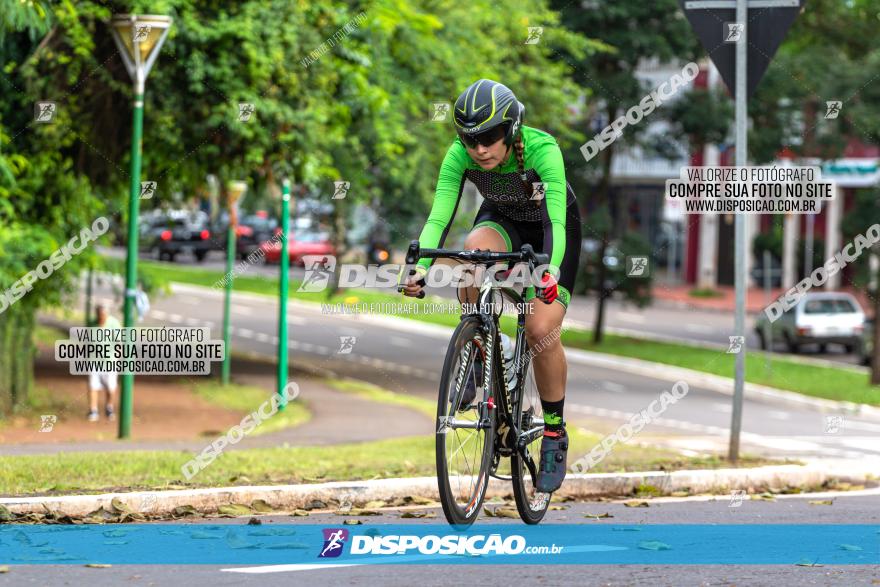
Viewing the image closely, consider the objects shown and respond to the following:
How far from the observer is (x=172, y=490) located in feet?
27.6

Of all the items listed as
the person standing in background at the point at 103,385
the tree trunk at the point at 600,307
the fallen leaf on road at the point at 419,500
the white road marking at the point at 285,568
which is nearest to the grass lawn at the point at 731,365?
the tree trunk at the point at 600,307

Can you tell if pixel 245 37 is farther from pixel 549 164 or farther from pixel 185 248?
pixel 185 248

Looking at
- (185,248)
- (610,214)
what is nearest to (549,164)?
(610,214)

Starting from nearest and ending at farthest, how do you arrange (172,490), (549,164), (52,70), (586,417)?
(549,164), (172,490), (52,70), (586,417)

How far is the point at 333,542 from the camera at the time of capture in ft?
22.9

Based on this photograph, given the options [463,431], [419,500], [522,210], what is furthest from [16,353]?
[463,431]

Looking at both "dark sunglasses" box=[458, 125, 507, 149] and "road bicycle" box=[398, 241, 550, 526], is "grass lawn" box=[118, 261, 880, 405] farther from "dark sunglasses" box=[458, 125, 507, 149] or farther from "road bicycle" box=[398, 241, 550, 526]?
"dark sunglasses" box=[458, 125, 507, 149]

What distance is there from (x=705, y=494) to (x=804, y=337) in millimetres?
28755

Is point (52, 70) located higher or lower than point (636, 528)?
higher

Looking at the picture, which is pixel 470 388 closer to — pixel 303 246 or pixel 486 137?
pixel 486 137

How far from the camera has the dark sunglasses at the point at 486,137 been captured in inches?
274

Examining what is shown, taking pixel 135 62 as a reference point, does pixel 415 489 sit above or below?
below

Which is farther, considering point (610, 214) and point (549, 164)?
point (610, 214)

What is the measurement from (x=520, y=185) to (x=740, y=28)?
5.06 metres
